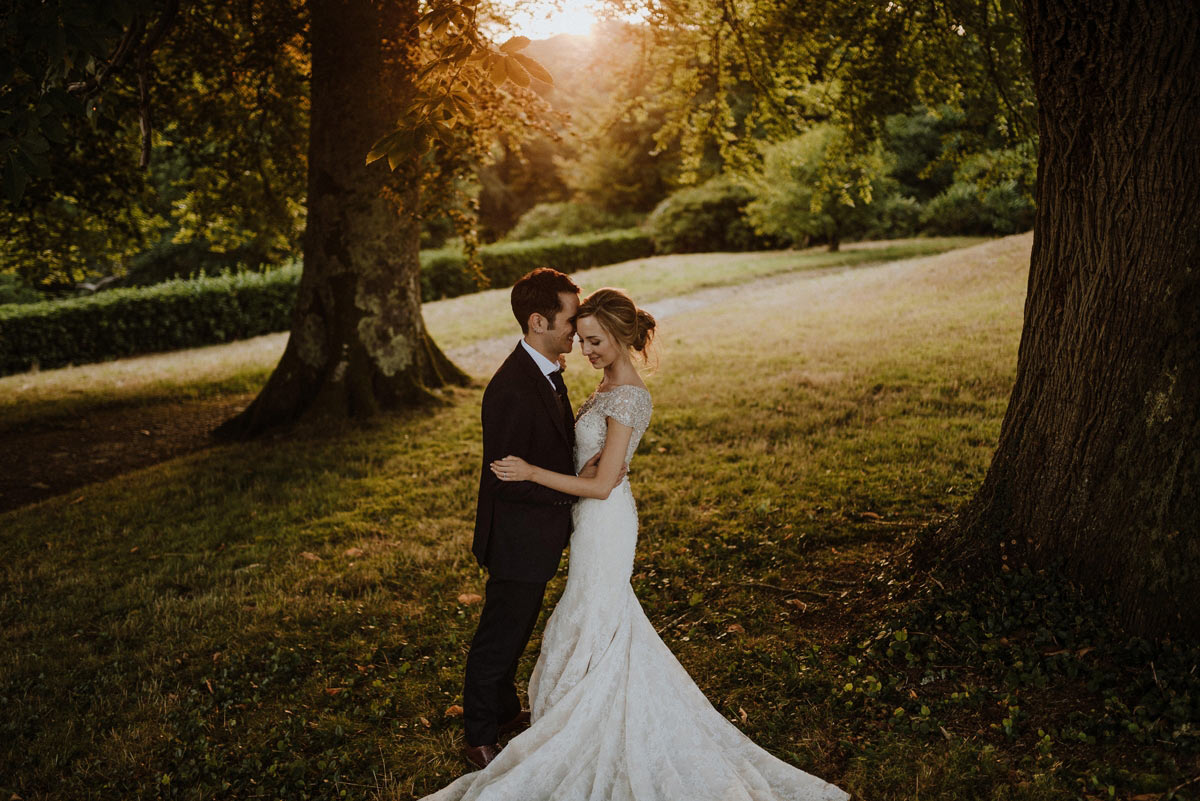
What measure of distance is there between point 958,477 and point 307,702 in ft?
18.2

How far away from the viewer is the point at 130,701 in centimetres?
465

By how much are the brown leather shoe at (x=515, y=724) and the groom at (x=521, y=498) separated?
0.24 meters

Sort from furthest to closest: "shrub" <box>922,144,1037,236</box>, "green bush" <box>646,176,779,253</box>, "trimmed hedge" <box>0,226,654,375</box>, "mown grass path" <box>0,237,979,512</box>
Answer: "green bush" <box>646,176,779,253</box> < "shrub" <box>922,144,1037,236</box> < "trimmed hedge" <box>0,226,654,375</box> < "mown grass path" <box>0,237,979,512</box>

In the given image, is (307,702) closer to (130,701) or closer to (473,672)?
(130,701)

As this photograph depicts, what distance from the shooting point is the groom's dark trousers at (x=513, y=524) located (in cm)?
356

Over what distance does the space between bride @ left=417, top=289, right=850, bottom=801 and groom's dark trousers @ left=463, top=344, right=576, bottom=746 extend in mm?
102

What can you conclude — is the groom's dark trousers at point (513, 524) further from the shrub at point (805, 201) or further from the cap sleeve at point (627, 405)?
the shrub at point (805, 201)

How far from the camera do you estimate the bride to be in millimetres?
3455

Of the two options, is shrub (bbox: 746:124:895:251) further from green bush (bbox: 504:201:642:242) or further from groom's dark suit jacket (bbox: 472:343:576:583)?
groom's dark suit jacket (bbox: 472:343:576:583)

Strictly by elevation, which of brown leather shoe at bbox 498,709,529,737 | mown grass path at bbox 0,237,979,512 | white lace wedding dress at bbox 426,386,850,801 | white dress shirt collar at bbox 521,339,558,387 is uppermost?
white dress shirt collar at bbox 521,339,558,387

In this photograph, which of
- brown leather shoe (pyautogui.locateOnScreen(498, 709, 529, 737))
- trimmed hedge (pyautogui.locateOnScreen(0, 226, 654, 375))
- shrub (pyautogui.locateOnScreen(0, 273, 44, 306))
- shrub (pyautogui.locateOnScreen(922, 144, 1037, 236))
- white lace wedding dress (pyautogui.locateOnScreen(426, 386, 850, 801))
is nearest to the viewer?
white lace wedding dress (pyautogui.locateOnScreen(426, 386, 850, 801))

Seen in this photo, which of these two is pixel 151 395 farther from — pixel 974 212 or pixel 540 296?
pixel 974 212

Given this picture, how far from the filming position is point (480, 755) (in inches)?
151

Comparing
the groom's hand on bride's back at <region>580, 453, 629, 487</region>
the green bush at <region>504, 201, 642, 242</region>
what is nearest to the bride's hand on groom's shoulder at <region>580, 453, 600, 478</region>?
the groom's hand on bride's back at <region>580, 453, 629, 487</region>
